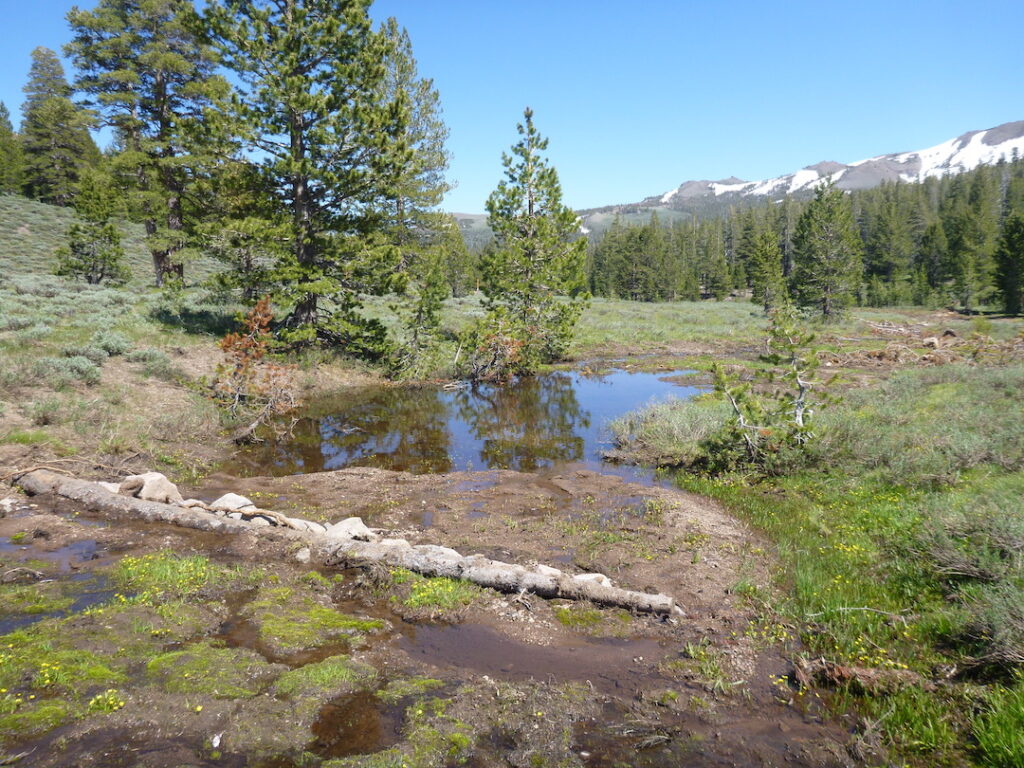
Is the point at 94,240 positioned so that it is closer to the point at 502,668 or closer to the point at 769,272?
the point at 502,668

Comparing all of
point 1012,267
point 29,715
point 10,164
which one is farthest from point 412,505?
point 1012,267

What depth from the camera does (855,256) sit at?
152ft

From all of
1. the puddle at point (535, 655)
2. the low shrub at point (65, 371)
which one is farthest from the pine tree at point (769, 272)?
the low shrub at point (65, 371)

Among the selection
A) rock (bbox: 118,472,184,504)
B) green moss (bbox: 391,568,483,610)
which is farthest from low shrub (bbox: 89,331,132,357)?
green moss (bbox: 391,568,483,610)

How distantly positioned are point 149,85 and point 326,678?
99.3ft

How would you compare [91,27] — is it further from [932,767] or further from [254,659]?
[932,767]

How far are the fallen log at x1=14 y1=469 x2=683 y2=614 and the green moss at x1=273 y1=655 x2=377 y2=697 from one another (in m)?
2.17

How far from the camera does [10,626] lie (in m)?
5.26

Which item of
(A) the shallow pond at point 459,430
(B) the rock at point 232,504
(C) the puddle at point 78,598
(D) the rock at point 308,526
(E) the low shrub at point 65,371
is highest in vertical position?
(E) the low shrub at point 65,371

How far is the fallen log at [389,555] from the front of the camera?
6867 millimetres

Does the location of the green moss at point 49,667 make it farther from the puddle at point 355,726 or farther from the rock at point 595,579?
the rock at point 595,579

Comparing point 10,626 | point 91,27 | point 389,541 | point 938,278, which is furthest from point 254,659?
point 938,278

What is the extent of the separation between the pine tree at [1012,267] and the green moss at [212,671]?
73.3 meters

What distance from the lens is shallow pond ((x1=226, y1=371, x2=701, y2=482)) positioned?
13.5 m
